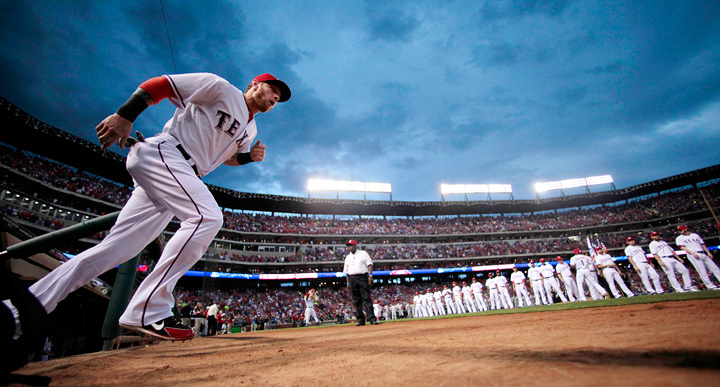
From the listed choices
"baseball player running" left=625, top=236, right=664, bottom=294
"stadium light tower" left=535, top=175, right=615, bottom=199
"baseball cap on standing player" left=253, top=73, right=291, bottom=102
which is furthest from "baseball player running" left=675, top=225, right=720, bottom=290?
"stadium light tower" left=535, top=175, right=615, bottom=199

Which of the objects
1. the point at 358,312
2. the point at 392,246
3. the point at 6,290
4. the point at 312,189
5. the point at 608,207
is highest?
the point at 312,189

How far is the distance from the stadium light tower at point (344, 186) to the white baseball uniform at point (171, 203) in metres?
34.1

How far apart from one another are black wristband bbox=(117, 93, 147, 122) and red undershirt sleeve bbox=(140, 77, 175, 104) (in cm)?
8

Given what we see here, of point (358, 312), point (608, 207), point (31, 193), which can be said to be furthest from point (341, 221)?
point (608, 207)

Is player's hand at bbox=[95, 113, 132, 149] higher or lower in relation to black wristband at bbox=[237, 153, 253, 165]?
lower

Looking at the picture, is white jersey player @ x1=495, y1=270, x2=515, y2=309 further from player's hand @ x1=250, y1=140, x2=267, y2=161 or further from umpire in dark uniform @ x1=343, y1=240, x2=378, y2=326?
player's hand @ x1=250, y1=140, x2=267, y2=161

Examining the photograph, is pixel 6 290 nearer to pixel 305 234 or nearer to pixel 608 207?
pixel 305 234

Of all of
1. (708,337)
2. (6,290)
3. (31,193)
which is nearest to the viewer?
(708,337)

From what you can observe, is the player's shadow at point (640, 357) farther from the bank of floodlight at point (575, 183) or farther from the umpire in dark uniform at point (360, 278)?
the bank of floodlight at point (575, 183)

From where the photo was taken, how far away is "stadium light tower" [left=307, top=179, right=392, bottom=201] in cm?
3675

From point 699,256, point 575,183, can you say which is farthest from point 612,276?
point 575,183

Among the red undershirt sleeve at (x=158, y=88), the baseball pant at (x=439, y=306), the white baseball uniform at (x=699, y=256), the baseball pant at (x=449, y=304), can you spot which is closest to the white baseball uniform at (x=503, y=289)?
the baseball pant at (x=449, y=304)

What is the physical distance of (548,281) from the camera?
12250 millimetres

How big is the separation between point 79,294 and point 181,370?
5403 millimetres
